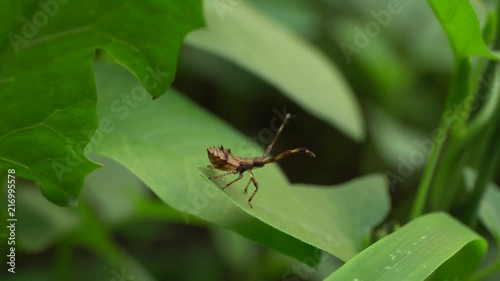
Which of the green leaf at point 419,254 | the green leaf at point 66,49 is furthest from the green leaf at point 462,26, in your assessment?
the green leaf at point 66,49

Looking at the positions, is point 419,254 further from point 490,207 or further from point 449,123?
point 490,207

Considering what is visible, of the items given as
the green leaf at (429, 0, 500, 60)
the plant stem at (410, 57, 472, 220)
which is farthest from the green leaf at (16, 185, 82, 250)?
the green leaf at (429, 0, 500, 60)

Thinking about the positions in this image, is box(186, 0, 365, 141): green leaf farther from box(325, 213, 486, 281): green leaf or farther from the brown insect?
box(325, 213, 486, 281): green leaf

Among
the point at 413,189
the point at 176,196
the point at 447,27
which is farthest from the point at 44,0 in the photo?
the point at 413,189

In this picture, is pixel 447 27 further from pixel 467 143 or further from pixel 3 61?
pixel 3 61

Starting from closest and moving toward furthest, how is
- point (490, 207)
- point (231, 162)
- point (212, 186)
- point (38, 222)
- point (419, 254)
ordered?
point (419, 254) → point (212, 186) → point (231, 162) → point (490, 207) → point (38, 222)

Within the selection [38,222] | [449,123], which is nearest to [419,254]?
[449,123]
